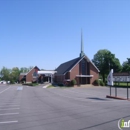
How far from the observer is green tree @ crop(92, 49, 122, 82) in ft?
231

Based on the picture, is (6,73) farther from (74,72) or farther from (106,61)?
(74,72)

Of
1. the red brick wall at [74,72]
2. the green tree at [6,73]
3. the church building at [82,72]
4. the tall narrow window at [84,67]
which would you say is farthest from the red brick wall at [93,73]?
the green tree at [6,73]

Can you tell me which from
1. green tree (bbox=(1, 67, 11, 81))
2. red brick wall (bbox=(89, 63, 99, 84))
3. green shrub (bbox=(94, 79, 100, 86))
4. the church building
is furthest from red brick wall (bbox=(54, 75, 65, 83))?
green tree (bbox=(1, 67, 11, 81))

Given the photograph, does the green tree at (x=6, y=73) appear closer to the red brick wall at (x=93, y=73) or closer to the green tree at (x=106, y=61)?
the green tree at (x=106, y=61)

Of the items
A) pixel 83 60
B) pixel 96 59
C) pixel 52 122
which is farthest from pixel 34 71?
pixel 52 122

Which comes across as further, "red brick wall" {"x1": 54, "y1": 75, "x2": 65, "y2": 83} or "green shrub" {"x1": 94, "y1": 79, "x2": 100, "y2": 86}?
"red brick wall" {"x1": 54, "y1": 75, "x2": 65, "y2": 83}

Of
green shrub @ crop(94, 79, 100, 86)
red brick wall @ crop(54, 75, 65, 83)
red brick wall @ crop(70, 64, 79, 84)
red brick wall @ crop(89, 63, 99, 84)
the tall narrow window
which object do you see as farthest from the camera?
red brick wall @ crop(54, 75, 65, 83)

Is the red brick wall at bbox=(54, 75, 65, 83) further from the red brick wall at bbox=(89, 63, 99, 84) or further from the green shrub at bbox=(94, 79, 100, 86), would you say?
the green shrub at bbox=(94, 79, 100, 86)

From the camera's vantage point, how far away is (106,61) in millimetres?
72125

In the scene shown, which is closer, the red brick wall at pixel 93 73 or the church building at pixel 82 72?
the church building at pixel 82 72

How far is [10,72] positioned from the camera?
110250mm

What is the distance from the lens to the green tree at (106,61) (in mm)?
70550

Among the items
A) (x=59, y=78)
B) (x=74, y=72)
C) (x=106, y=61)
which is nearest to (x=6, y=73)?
(x=59, y=78)

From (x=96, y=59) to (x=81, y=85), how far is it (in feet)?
84.1
